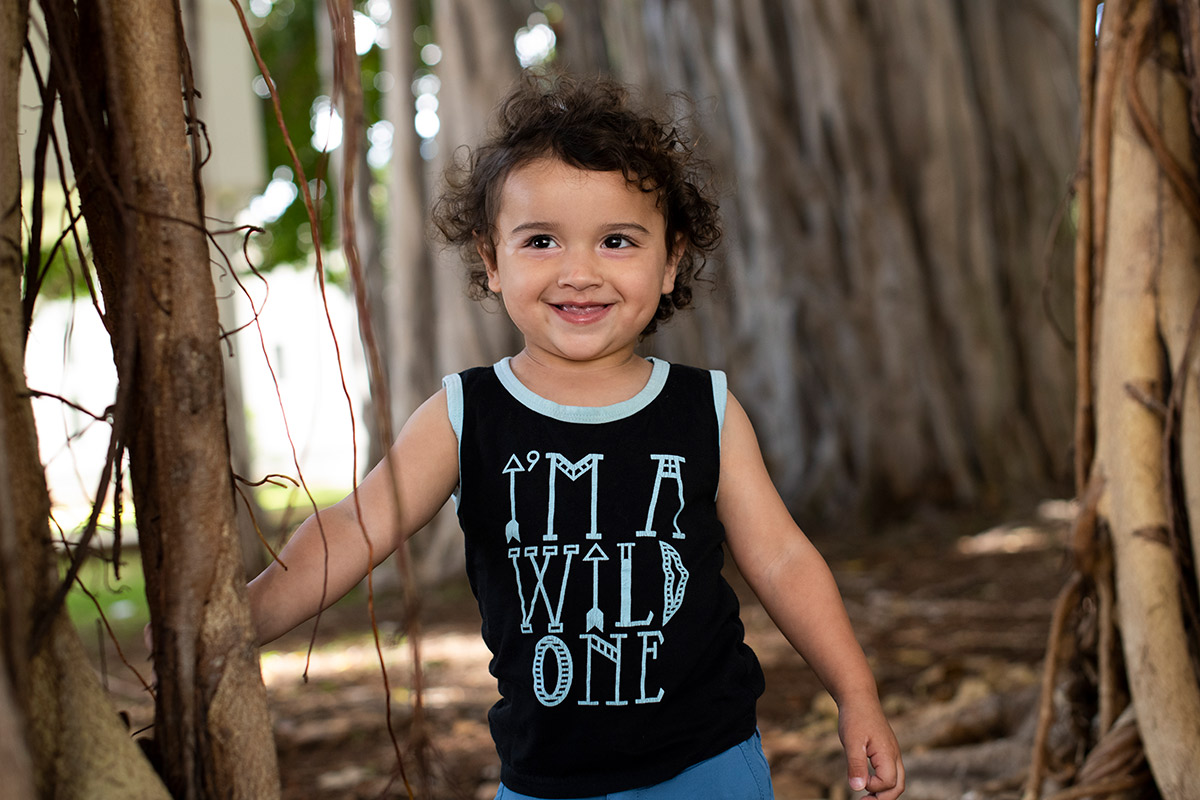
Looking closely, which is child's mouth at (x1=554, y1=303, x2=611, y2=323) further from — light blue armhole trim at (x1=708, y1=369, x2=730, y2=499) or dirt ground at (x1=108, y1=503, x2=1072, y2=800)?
dirt ground at (x1=108, y1=503, x2=1072, y2=800)

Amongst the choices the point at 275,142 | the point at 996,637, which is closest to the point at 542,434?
the point at 996,637

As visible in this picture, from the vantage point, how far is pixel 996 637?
3260 millimetres

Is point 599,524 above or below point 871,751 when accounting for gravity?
above

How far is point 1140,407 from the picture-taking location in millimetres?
1677

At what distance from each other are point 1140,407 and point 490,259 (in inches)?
41.4

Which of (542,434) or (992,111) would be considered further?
(992,111)

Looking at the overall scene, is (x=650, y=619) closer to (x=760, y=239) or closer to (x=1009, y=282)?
(x=760, y=239)

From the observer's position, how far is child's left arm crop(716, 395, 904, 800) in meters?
1.35

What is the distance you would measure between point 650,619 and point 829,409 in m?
4.64

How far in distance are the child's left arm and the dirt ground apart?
475 millimetres

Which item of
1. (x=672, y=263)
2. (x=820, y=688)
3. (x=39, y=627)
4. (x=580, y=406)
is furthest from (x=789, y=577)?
(x=820, y=688)

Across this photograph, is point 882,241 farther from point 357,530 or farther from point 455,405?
point 357,530

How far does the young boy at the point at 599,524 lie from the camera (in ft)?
4.16

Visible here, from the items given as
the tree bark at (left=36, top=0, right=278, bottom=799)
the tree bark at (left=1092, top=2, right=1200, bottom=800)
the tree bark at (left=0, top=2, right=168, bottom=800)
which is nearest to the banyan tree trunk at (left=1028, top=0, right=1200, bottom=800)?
the tree bark at (left=1092, top=2, right=1200, bottom=800)
